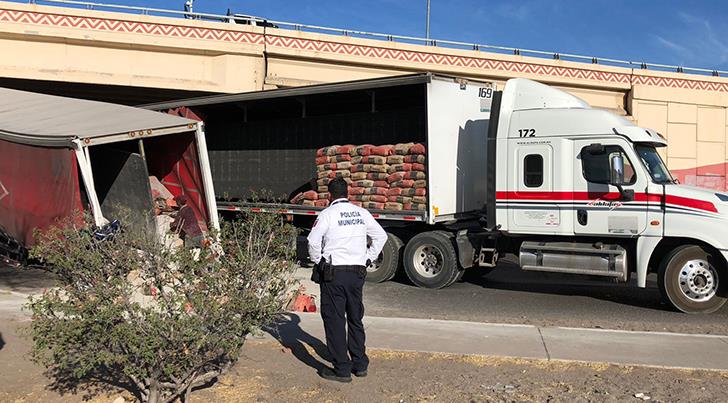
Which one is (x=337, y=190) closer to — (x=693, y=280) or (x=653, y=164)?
(x=693, y=280)

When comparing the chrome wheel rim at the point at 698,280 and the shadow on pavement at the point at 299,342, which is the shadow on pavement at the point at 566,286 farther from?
the shadow on pavement at the point at 299,342

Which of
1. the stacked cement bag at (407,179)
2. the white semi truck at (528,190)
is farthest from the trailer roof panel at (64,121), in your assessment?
the stacked cement bag at (407,179)

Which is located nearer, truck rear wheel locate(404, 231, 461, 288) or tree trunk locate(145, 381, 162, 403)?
tree trunk locate(145, 381, 162, 403)

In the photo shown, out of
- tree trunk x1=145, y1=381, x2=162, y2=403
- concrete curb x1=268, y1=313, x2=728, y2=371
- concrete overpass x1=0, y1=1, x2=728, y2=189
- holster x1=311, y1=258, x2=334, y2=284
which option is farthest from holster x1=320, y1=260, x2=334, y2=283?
concrete overpass x1=0, y1=1, x2=728, y2=189

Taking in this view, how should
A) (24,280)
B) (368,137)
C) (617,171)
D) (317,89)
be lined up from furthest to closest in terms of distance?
(368,137)
(317,89)
(24,280)
(617,171)

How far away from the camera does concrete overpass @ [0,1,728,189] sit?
60.1 ft

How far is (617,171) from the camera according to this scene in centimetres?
938

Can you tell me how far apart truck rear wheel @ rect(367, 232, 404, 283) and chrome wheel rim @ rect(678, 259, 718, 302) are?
183 inches

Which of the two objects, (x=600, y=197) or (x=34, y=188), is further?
(x=600, y=197)

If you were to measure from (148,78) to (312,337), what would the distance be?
14.5m

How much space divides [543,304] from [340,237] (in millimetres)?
5457

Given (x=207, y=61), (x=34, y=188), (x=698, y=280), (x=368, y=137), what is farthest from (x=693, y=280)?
(x=207, y=61)

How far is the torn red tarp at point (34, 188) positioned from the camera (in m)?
8.38

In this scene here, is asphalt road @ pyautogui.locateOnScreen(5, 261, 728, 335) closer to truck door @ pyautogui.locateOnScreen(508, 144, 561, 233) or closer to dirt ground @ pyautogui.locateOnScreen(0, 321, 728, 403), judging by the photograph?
truck door @ pyautogui.locateOnScreen(508, 144, 561, 233)
